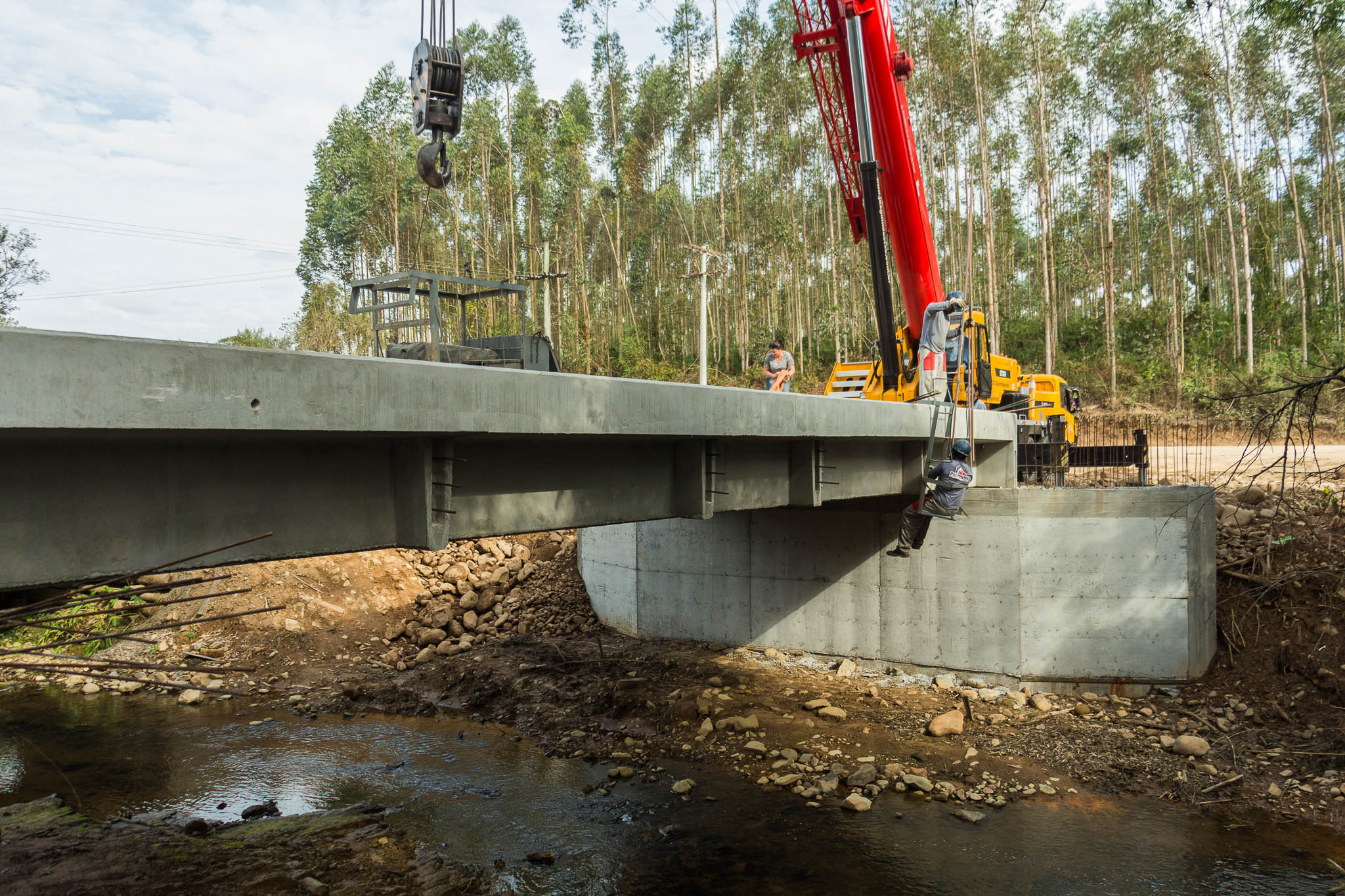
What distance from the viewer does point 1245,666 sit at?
10016 millimetres

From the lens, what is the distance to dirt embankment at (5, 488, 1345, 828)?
847 centimetres

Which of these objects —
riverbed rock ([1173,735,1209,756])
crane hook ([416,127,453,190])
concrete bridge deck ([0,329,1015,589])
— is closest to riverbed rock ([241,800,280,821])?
concrete bridge deck ([0,329,1015,589])

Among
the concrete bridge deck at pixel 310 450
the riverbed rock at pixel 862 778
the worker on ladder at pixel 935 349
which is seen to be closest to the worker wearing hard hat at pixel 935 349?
the worker on ladder at pixel 935 349

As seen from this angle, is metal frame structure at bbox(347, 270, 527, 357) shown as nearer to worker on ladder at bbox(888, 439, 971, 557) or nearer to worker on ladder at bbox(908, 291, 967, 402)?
worker on ladder at bbox(908, 291, 967, 402)

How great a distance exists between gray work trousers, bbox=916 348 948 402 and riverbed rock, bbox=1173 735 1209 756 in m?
4.74

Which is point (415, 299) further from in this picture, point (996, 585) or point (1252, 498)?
point (1252, 498)

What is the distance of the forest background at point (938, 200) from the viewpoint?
29.2 metres

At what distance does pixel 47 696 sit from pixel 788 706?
34.8 feet

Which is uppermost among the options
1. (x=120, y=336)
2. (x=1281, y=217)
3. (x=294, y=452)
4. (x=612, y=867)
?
(x=1281, y=217)

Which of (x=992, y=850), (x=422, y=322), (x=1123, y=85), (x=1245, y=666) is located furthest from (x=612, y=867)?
(x=1123, y=85)

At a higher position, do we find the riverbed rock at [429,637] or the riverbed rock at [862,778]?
the riverbed rock at [429,637]

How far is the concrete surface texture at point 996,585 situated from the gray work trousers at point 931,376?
4.97 feet

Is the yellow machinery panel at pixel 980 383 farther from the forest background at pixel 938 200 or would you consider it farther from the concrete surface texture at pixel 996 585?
the forest background at pixel 938 200

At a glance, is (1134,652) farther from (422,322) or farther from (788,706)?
(422,322)
